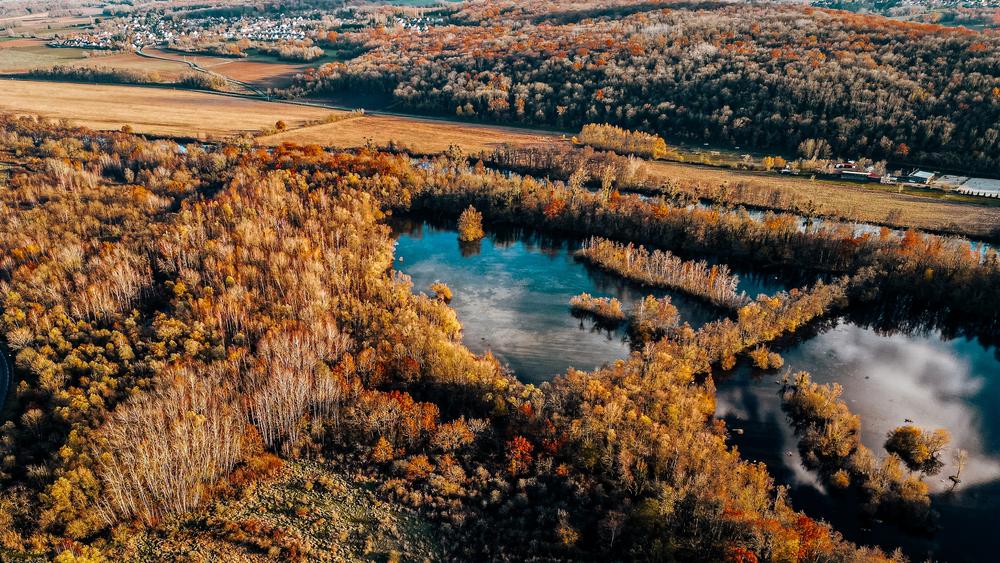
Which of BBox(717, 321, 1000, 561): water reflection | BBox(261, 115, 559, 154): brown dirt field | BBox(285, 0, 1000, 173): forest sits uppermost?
BBox(285, 0, 1000, 173): forest

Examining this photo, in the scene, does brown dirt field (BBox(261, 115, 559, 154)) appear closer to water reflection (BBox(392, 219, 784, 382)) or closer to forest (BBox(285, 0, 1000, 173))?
forest (BBox(285, 0, 1000, 173))

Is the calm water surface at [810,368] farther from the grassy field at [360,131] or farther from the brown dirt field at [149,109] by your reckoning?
the brown dirt field at [149,109]

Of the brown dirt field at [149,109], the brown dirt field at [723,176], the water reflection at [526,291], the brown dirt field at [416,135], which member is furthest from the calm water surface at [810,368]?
the brown dirt field at [149,109]

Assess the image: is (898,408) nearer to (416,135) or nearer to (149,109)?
(416,135)

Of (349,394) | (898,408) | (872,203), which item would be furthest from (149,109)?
(898,408)

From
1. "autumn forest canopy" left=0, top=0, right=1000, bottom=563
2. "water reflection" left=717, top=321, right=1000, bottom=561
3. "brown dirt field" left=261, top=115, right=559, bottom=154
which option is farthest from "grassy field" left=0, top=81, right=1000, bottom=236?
"water reflection" left=717, top=321, right=1000, bottom=561

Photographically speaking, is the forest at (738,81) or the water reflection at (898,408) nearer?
the water reflection at (898,408)

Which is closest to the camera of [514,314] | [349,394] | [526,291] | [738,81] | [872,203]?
[349,394]
